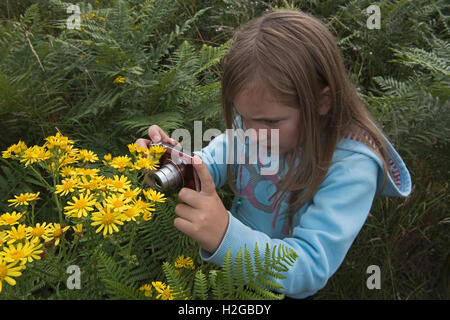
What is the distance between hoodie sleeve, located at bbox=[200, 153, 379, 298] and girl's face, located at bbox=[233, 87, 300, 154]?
176 mm

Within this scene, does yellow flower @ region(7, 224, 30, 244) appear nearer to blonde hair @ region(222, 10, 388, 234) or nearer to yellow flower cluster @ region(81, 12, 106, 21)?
blonde hair @ region(222, 10, 388, 234)

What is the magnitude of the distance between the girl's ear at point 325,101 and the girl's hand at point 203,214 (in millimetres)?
467

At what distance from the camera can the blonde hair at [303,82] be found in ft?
3.53

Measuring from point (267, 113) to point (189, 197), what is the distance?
0.35m

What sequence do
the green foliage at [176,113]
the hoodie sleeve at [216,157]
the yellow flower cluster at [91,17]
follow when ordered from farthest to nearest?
the yellow flower cluster at [91,17] < the green foliage at [176,113] < the hoodie sleeve at [216,157]

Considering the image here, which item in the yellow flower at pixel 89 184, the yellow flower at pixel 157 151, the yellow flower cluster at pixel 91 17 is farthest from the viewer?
the yellow flower cluster at pixel 91 17

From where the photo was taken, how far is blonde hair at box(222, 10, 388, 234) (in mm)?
1076

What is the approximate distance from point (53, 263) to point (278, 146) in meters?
0.71

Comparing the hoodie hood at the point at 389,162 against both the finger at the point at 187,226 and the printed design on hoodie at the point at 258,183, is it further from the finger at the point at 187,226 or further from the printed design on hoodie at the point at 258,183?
the finger at the point at 187,226

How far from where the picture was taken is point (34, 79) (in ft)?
5.84

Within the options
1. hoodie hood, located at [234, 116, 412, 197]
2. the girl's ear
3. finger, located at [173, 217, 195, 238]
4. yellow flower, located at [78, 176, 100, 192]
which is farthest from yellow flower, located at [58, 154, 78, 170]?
the girl's ear

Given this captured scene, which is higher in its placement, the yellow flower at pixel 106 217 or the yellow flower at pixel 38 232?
the yellow flower at pixel 106 217

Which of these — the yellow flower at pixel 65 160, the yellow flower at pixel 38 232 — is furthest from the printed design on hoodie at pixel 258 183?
the yellow flower at pixel 38 232

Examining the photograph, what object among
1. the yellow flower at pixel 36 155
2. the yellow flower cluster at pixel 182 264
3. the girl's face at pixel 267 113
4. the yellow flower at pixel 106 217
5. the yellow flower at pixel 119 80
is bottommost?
the yellow flower cluster at pixel 182 264
